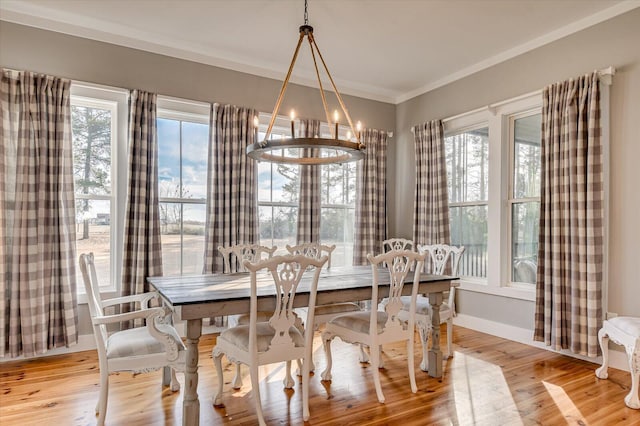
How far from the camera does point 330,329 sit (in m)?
2.86

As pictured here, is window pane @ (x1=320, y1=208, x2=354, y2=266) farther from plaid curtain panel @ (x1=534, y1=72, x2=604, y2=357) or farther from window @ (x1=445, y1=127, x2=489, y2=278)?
plaid curtain panel @ (x1=534, y1=72, x2=604, y2=357)

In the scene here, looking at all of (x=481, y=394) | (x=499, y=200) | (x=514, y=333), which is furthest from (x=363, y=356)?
(x=499, y=200)

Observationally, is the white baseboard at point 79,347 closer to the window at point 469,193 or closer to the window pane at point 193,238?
the window pane at point 193,238

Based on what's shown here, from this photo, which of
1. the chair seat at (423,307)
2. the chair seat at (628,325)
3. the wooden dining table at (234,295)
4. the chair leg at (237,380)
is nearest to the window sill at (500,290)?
the chair seat at (628,325)

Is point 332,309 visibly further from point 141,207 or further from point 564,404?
point 141,207

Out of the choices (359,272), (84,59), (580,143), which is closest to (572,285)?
(580,143)

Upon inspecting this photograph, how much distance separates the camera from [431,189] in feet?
15.9

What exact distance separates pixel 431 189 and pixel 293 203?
172 centimetres

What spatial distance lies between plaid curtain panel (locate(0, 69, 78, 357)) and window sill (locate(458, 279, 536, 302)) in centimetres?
402

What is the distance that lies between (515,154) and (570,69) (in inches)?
37.2

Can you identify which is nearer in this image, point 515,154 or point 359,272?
point 359,272

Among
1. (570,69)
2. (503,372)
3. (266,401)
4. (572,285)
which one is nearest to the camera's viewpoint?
(266,401)

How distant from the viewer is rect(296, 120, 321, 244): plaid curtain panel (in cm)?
471

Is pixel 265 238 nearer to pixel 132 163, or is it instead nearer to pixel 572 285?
pixel 132 163
